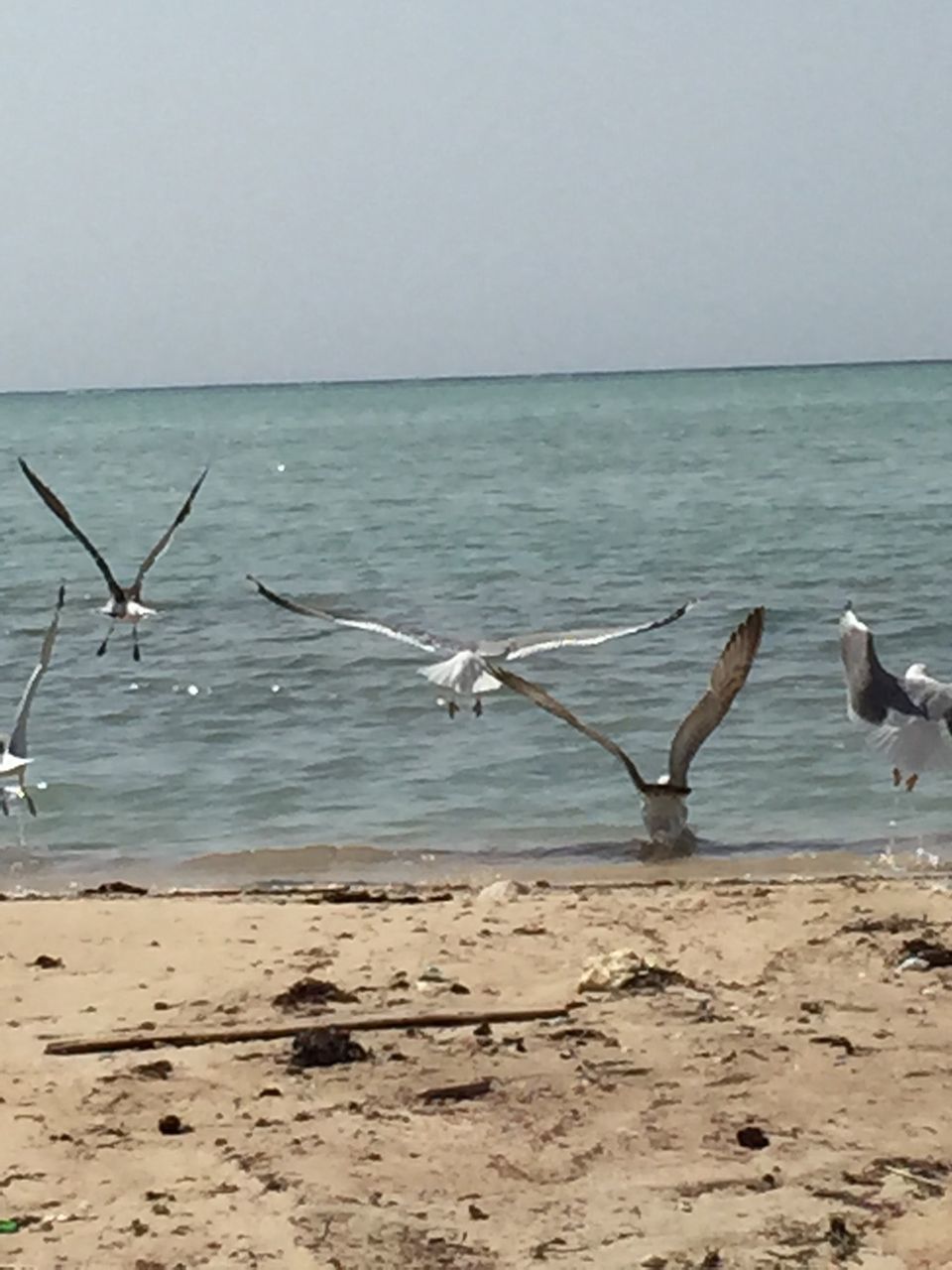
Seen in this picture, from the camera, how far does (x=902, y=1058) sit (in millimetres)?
5797

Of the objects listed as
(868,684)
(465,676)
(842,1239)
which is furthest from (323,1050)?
(465,676)

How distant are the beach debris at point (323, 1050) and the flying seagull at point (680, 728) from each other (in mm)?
3356

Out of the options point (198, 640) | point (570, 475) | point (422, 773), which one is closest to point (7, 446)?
point (570, 475)

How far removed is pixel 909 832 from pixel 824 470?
93.4 ft

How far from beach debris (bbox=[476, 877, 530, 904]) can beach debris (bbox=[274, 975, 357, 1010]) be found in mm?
1796

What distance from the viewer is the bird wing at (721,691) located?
29.1ft

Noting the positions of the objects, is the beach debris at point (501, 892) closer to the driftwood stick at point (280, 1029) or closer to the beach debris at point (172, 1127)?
the driftwood stick at point (280, 1029)

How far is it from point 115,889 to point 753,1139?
15.3ft

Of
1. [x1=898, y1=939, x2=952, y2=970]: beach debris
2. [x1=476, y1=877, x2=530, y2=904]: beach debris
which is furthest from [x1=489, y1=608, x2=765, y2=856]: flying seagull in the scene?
[x1=898, y1=939, x2=952, y2=970]: beach debris

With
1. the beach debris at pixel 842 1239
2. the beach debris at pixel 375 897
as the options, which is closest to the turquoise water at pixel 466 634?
the beach debris at pixel 375 897

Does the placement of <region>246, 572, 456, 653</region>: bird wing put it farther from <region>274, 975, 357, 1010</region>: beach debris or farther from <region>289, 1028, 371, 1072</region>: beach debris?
<region>289, 1028, 371, 1072</region>: beach debris

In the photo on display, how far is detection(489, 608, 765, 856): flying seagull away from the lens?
8.96 meters

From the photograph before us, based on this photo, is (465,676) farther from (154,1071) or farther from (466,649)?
Answer: (154,1071)

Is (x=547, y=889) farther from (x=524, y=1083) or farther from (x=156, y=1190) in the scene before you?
(x=156, y=1190)
